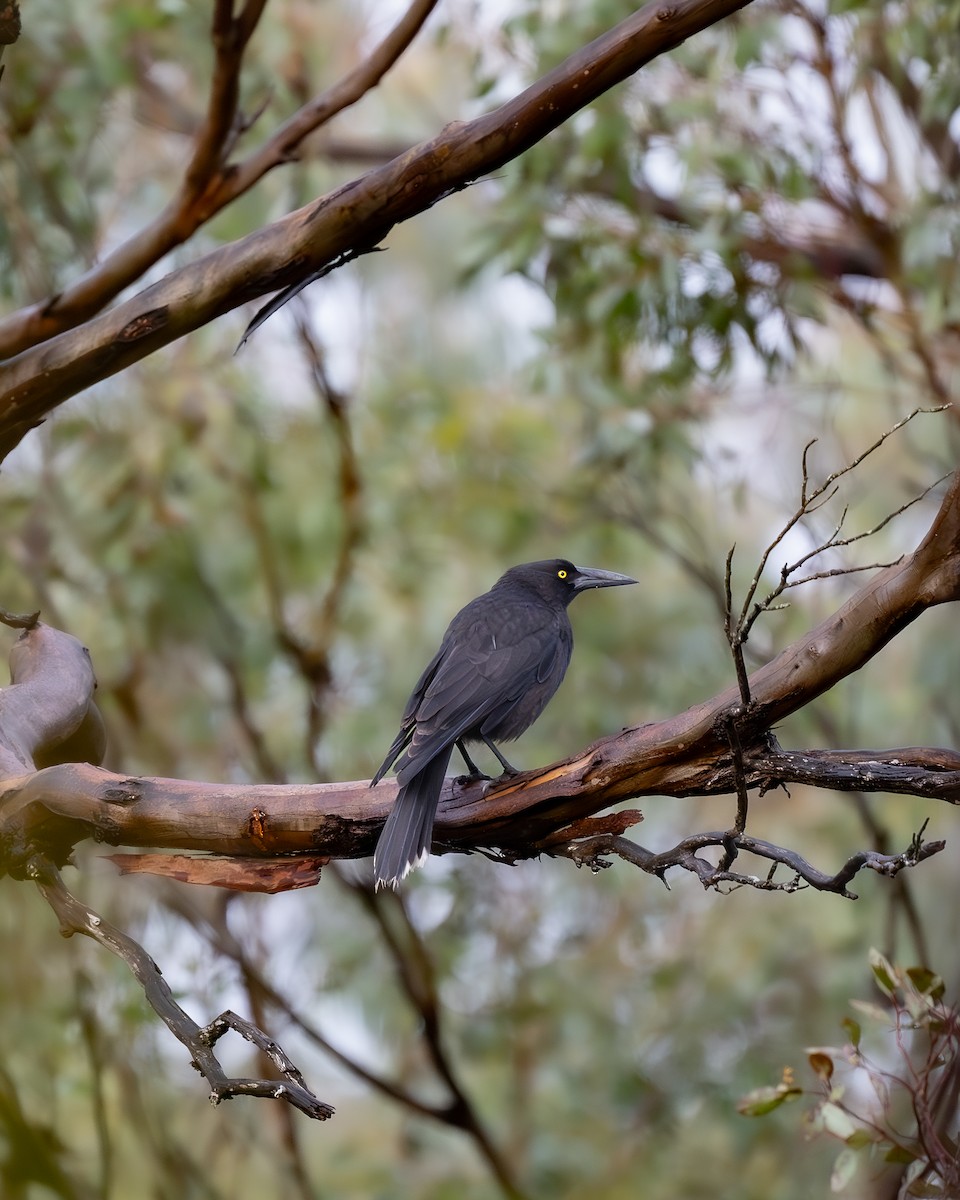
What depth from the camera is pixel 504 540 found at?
7746 millimetres

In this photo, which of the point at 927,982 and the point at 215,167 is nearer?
the point at 927,982

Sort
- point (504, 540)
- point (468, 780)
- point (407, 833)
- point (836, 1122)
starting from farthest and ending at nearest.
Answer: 1. point (504, 540)
2. point (468, 780)
3. point (836, 1122)
4. point (407, 833)

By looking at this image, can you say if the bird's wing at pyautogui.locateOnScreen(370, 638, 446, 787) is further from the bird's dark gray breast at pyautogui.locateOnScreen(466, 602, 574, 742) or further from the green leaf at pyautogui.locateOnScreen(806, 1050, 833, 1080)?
the green leaf at pyautogui.locateOnScreen(806, 1050, 833, 1080)

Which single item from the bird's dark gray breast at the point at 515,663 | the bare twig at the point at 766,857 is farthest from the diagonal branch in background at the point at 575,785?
the bird's dark gray breast at the point at 515,663

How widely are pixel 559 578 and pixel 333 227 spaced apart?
1.78m

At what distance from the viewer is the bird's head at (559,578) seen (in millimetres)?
4582

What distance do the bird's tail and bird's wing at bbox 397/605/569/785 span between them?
20 centimetres

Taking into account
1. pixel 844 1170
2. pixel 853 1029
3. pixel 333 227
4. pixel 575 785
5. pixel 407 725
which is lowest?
pixel 844 1170

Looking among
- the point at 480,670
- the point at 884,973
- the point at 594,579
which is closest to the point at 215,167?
the point at 480,670

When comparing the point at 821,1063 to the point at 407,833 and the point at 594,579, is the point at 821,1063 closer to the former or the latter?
the point at 407,833

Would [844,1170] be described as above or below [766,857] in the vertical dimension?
below

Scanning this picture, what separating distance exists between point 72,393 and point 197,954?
3.21 metres

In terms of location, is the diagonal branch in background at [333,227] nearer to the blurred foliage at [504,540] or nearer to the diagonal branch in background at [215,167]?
the diagonal branch in background at [215,167]

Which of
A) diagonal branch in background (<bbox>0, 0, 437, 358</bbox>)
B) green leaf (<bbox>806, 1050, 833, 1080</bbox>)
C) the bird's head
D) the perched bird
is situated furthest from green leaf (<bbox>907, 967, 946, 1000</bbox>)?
diagonal branch in background (<bbox>0, 0, 437, 358</bbox>)
